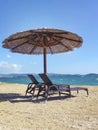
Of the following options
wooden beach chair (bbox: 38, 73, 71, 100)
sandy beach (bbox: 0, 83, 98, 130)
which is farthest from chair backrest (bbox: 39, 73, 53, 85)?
sandy beach (bbox: 0, 83, 98, 130)

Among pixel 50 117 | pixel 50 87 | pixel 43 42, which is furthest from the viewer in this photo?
pixel 43 42

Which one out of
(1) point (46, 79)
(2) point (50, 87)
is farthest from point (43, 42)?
(2) point (50, 87)

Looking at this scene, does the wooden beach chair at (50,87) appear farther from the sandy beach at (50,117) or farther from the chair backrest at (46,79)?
the sandy beach at (50,117)

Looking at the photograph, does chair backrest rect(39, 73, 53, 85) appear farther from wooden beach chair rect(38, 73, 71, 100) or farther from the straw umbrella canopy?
the straw umbrella canopy

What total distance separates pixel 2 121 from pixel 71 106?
2.39m

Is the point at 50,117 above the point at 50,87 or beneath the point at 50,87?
beneath

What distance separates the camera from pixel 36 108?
23.0 ft

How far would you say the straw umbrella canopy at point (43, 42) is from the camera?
9.82 meters

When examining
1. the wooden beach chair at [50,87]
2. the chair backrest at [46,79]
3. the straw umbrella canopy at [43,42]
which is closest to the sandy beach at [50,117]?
the wooden beach chair at [50,87]

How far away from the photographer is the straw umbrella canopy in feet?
32.2

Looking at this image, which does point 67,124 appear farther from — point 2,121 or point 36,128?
point 2,121

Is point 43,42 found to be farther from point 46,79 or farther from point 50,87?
point 50,87

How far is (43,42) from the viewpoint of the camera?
34.6 ft

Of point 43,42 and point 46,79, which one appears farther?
point 43,42
